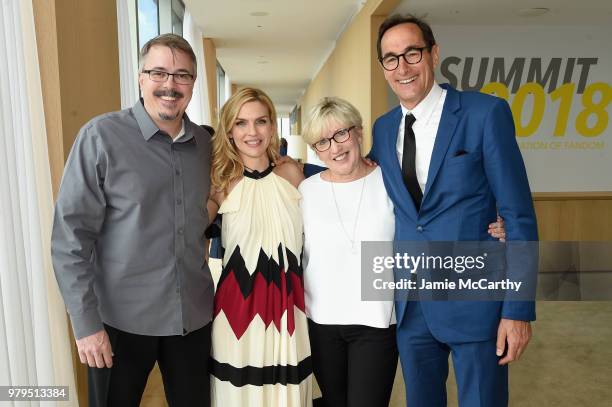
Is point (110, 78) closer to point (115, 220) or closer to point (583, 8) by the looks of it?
point (115, 220)

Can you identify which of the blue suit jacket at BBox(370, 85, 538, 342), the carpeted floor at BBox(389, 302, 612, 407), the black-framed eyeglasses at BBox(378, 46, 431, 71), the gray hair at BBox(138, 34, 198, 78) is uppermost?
the gray hair at BBox(138, 34, 198, 78)

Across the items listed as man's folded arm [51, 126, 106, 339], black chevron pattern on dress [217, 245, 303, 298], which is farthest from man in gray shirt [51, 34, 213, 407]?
black chevron pattern on dress [217, 245, 303, 298]

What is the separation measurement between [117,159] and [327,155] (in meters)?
0.85

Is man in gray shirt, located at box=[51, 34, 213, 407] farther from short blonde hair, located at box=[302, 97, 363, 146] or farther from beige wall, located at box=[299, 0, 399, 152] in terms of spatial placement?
beige wall, located at box=[299, 0, 399, 152]

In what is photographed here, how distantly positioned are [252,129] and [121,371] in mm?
1063

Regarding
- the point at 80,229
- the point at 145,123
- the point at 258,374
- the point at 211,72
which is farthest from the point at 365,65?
the point at 80,229

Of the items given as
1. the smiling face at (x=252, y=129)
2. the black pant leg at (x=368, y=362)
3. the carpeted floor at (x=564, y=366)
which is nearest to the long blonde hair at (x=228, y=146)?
the smiling face at (x=252, y=129)

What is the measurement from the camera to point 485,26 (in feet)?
25.3

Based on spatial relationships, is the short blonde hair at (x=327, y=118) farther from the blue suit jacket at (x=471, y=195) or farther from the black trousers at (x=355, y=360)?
the black trousers at (x=355, y=360)

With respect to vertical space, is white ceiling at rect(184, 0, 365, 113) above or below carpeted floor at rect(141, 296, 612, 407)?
above

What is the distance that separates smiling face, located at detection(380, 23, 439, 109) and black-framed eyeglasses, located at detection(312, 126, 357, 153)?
10.7 inches

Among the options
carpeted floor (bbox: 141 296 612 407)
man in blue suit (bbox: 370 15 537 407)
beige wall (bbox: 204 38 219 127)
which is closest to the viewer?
man in blue suit (bbox: 370 15 537 407)

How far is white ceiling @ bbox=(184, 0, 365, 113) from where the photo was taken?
25.3 ft

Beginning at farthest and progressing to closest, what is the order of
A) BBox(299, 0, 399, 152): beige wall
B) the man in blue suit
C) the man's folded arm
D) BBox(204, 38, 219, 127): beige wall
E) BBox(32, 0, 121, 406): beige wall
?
BBox(204, 38, 219, 127): beige wall < BBox(299, 0, 399, 152): beige wall < BBox(32, 0, 121, 406): beige wall < the man in blue suit < the man's folded arm
